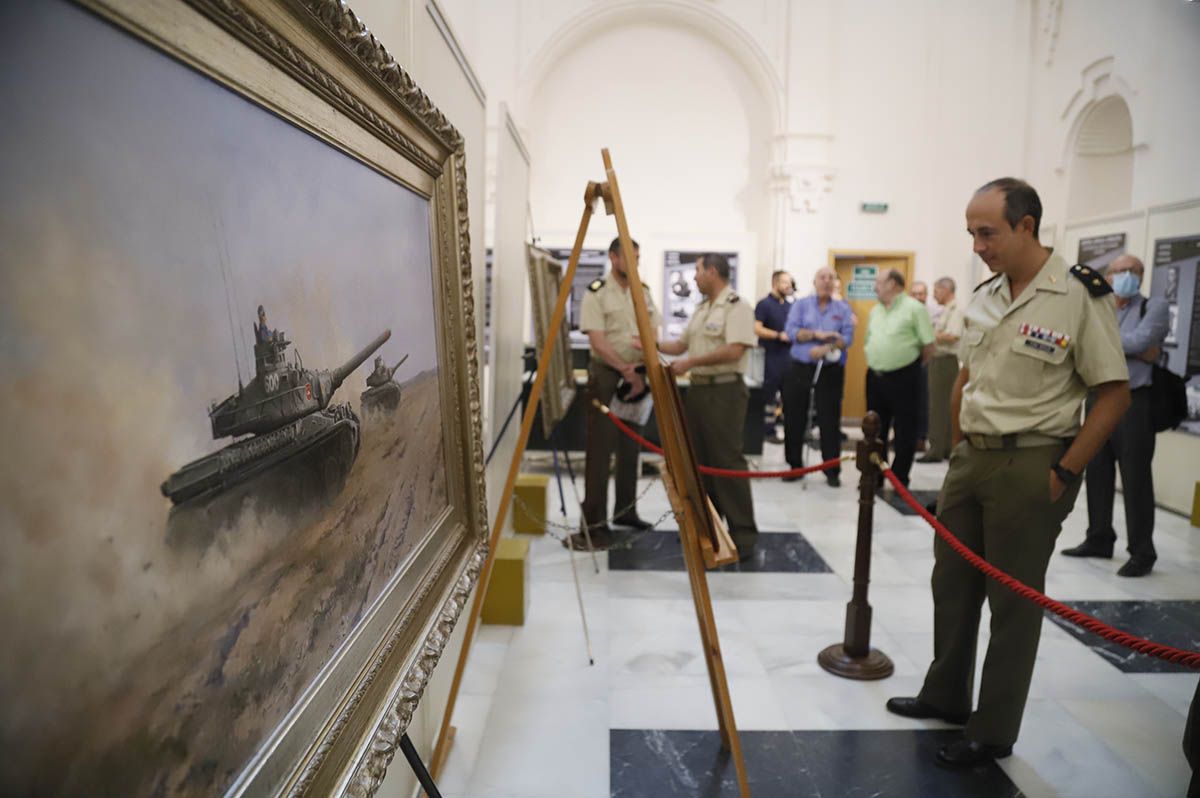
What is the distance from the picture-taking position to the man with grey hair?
723 cm

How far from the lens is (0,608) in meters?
0.48

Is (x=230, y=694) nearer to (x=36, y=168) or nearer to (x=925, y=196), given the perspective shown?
(x=36, y=168)

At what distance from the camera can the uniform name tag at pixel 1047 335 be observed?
2.36 metres

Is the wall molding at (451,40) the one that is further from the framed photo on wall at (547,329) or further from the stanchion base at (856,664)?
the stanchion base at (856,664)

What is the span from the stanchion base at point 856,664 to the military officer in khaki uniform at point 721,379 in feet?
3.95

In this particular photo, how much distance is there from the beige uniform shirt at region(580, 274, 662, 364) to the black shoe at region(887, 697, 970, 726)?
266cm

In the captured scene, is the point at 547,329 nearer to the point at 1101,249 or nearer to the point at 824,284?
the point at 824,284

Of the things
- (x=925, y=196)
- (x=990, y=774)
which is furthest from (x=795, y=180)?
(x=990, y=774)

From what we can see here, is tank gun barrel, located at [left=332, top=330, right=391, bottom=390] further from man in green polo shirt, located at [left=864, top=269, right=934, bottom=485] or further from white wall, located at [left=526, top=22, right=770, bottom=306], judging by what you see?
white wall, located at [left=526, top=22, right=770, bottom=306]

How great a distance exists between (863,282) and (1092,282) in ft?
27.5

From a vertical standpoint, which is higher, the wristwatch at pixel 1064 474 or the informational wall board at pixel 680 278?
the informational wall board at pixel 680 278

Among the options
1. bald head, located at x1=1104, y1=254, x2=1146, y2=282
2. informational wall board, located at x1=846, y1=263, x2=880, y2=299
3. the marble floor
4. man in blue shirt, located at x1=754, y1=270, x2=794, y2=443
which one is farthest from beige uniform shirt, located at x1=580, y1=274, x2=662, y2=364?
informational wall board, located at x1=846, y1=263, x2=880, y2=299

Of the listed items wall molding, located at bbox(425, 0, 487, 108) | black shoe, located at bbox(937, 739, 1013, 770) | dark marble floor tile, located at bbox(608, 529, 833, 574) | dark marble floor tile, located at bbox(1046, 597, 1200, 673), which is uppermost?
wall molding, located at bbox(425, 0, 487, 108)

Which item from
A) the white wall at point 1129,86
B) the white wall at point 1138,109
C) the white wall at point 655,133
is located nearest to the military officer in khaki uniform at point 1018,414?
the white wall at point 1138,109
